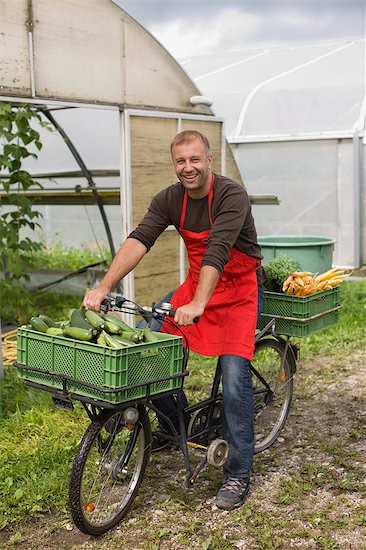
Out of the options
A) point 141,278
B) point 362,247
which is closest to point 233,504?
point 141,278

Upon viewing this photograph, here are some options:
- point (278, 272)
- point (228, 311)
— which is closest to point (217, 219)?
point (228, 311)

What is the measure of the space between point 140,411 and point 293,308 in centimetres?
130

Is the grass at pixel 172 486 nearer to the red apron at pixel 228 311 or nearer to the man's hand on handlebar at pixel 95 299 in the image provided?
the red apron at pixel 228 311

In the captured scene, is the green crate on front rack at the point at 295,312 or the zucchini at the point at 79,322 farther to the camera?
the green crate on front rack at the point at 295,312

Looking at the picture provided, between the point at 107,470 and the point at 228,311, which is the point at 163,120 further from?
the point at 107,470

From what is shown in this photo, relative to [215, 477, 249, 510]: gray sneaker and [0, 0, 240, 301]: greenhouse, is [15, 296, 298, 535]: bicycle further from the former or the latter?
[0, 0, 240, 301]: greenhouse

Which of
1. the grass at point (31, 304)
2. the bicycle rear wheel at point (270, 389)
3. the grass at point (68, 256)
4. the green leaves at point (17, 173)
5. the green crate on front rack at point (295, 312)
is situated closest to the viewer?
the green crate on front rack at point (295, 312)

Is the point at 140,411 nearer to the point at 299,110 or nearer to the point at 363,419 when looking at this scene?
the point at 363,419

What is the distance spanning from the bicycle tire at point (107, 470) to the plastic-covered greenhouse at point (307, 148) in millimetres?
7823

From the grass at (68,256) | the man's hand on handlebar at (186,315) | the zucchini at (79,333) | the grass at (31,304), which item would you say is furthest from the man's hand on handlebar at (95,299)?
the grass at (68,256)

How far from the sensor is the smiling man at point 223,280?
382cm

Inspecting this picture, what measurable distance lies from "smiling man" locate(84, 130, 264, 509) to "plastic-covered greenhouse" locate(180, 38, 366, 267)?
730 centimetres

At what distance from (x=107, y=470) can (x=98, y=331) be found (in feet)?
2.44

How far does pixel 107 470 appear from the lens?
3744 millimetres
